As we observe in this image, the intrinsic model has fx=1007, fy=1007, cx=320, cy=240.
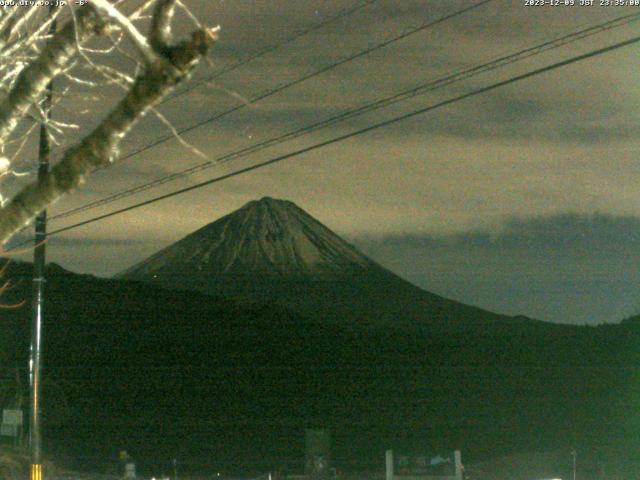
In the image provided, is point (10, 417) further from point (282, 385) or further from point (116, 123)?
point (282, 385)

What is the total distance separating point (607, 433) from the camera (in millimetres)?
82312

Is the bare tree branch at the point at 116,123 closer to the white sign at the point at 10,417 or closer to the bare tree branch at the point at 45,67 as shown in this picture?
the bare tree branch at the point at 45,67

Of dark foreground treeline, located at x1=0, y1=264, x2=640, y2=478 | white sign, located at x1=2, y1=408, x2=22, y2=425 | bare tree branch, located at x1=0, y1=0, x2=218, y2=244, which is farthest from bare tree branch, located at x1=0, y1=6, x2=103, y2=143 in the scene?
dark foreground treeline, located at x1=0, y1=264, x2=640, y2=478

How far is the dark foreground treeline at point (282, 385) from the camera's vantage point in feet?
252

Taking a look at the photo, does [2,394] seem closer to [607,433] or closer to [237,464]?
[237,464]

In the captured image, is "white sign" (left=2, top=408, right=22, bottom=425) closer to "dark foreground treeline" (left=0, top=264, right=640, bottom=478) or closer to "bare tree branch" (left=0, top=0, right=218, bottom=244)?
"bare tree branch" (left=0, top=0, right=218, bottom=244)

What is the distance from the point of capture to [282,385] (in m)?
119

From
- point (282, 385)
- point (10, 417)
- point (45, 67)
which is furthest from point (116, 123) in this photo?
point (282, 385)

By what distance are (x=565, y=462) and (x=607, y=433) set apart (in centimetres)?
3052

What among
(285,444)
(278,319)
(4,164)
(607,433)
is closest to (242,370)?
(278,319)

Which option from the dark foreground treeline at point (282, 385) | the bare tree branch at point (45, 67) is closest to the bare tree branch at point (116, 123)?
the bare tree branch at point (45, 67)

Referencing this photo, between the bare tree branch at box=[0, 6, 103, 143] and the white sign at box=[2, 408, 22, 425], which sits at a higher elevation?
the bare tree branch at box=[0, 6, 103, 143]

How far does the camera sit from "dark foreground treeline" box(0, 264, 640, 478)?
252ft

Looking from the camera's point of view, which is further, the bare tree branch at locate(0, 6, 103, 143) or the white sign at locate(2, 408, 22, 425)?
the white sign at locate(2, 408, 22, 425)
